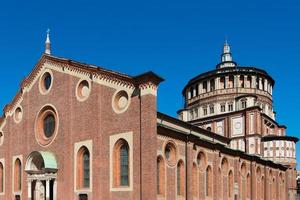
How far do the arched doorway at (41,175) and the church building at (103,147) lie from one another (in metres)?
0.07

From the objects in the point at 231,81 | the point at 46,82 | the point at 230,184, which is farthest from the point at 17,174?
the point at 231,81

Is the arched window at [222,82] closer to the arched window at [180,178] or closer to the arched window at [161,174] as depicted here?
the arched window at [180,178]

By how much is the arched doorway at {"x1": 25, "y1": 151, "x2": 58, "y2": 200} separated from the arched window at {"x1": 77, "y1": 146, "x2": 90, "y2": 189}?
2.02 m

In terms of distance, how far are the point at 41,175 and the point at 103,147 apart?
20.3 feet

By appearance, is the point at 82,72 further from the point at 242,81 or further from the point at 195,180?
the point at 242,81

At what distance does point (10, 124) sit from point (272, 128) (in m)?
34.0

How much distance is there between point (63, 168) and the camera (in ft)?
84.6

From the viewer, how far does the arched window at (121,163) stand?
22562 mm

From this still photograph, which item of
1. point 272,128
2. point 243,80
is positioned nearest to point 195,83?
point 243,80

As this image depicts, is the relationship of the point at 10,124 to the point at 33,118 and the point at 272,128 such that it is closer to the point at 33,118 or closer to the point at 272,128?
the point at 33,118

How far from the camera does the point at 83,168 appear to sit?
25.1m

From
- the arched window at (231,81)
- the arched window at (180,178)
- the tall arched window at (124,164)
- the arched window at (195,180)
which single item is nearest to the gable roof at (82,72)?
the tall arched window at (124,164)

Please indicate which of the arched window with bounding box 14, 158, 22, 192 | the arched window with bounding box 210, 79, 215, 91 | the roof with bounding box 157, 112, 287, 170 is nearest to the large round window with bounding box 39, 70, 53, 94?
the arched window with bounding box 14, 158, 22, 192

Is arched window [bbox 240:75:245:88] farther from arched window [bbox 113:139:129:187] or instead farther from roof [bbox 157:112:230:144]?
arched window [bbox 113:139:129:187]
